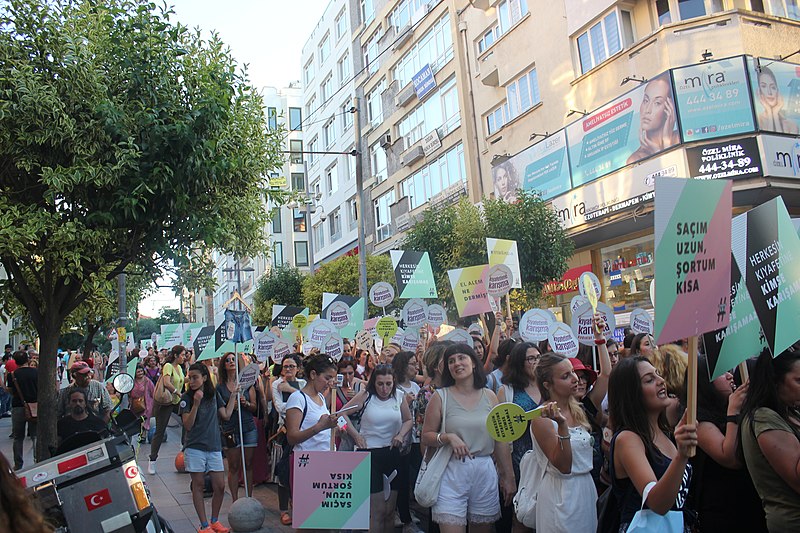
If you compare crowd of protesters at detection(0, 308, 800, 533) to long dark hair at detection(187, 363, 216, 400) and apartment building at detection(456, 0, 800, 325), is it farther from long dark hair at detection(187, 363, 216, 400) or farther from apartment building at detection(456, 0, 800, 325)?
apartment building at detection(456, 0, 800, 325)

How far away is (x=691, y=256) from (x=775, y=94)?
49.2ft

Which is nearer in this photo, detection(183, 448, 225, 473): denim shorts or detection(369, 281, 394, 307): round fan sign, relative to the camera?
detection(183, 448, 225, 473): denim shorts

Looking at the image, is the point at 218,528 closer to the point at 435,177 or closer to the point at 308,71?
→ the point at 435,177

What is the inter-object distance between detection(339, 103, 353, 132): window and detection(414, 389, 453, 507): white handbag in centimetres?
3374

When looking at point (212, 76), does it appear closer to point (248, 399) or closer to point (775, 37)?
point (248, 399)

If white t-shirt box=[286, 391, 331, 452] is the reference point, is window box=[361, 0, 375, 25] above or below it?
above

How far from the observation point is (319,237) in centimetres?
4444

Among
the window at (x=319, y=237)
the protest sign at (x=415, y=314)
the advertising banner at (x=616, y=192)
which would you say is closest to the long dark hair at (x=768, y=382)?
the protest sign at (x=415, y=314)

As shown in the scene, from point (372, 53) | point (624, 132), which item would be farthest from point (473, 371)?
point (372, 53)

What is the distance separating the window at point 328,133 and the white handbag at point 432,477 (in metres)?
36.7

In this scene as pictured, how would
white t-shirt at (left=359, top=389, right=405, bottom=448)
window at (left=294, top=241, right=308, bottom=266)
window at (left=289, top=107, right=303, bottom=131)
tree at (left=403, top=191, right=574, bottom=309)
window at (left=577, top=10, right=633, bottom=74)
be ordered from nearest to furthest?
white t-shirt at (left=359, top=389, right=405, bottom=448) < tree at (left=403, top=191, right=574, bottom=309) < window at (left=577, top=10, right=633, bottom=74) < window at (left=294, top=241, right=308, bottom=266) < window at (left=289, top=107, right=303, bottom=131)

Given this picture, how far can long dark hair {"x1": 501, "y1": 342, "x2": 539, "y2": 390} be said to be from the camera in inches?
218

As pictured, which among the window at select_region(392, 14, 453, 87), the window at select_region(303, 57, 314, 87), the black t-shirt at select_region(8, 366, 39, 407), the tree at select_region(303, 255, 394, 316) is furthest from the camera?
the window at select_region(303, 57, 314, 87)

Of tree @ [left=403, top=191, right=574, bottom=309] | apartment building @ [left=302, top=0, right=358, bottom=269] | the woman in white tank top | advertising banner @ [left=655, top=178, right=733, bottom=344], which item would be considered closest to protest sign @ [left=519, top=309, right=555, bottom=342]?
the woman in white tank top
